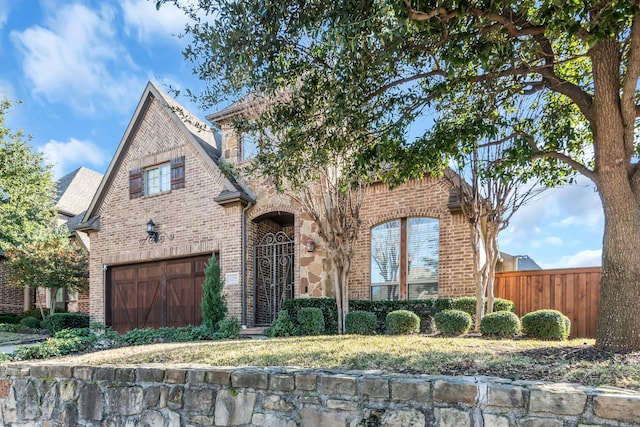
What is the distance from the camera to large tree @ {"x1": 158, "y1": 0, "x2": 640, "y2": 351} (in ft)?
12.3

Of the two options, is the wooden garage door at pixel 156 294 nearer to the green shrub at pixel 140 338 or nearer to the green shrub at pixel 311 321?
the green shrub at pixel 140 338

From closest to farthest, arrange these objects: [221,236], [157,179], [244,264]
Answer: [244,264] → [221,236] → [157,179]

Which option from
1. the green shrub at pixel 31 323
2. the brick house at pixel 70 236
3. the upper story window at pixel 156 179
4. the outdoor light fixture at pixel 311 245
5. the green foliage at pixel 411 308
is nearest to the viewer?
the green foliage at pixel 411 308

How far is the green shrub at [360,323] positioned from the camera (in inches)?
299

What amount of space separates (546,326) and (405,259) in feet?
11.8

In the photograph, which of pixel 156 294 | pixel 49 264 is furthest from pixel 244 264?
pixel 49 264

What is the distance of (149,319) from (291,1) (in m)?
9.97

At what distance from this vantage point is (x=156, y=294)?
11477 mm

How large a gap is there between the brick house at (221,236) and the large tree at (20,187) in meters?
3.72

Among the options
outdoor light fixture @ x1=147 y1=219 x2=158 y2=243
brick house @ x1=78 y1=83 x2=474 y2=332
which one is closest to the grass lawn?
brick house @ x1=78 y1=83 x2=474 y2=332

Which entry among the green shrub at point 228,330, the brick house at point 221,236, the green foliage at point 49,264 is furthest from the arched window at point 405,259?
the green foliage at point 49,264

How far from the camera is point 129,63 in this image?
10258mm

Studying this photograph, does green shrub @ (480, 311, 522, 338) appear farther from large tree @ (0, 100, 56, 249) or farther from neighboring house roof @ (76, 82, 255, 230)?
large tree @ (0, 100, 56, 249)

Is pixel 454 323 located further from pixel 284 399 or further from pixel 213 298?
pixel 213 298
